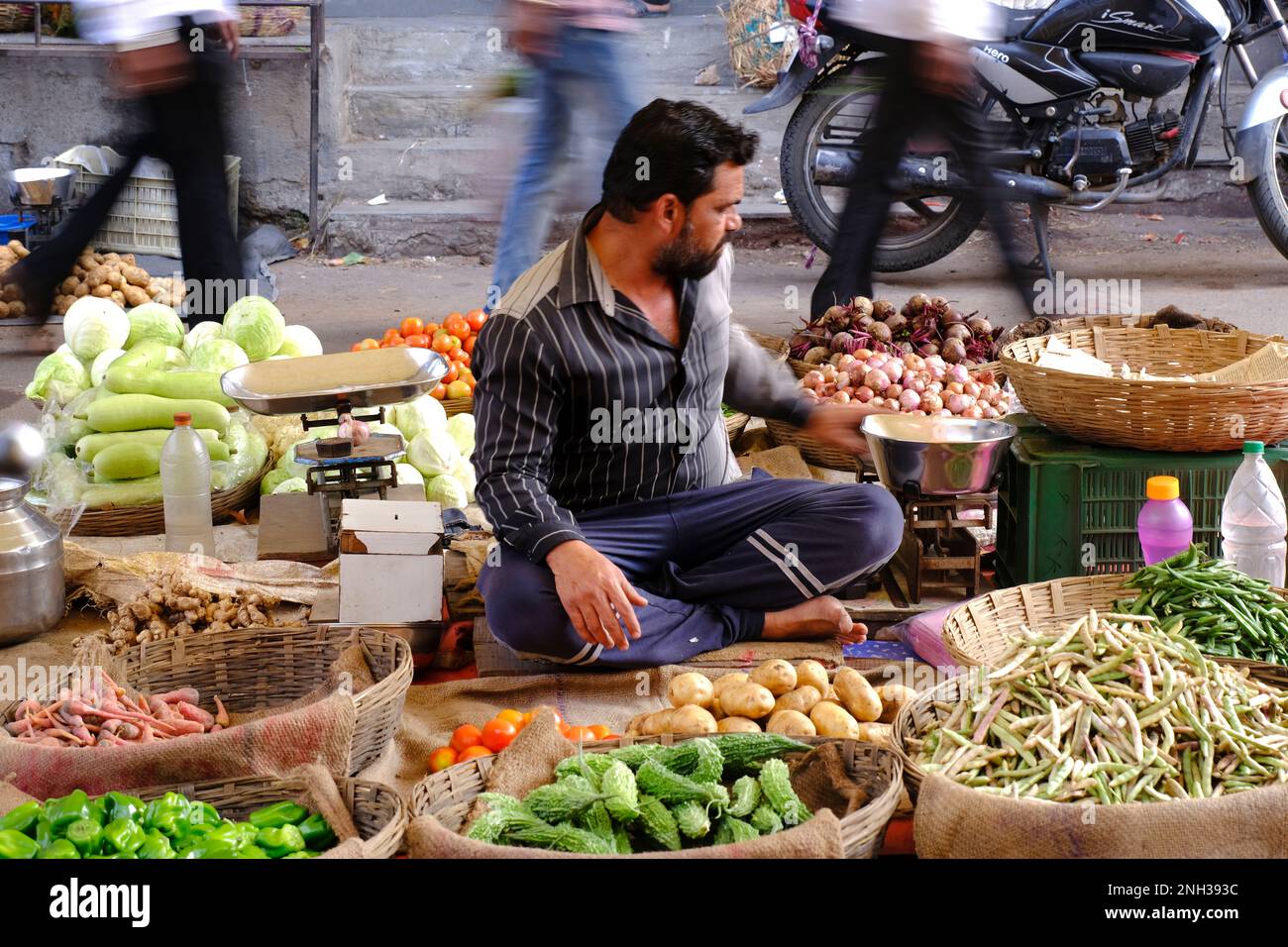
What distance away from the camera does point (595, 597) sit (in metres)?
2.80

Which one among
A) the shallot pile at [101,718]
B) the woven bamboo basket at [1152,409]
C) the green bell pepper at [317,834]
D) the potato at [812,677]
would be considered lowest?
the potato at [812,677]

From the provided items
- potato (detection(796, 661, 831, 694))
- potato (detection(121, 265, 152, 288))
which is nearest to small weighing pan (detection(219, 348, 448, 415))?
potato (detection(796, 661, 831, 694))

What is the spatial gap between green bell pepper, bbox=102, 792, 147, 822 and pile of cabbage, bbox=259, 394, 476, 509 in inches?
81.0

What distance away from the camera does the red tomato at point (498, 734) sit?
2660 mm

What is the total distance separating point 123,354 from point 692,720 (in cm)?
278

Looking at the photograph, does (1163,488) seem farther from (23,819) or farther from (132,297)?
(132,297)

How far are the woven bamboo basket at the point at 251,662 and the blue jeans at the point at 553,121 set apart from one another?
2.56 meters

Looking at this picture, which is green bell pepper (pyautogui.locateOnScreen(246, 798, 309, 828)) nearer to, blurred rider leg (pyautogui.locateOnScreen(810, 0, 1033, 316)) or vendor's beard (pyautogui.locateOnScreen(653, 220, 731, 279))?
vendor's beard (pyautogui.locateOnScreen(653, 220, 731, 279))

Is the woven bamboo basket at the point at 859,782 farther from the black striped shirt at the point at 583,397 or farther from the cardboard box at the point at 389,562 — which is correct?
the cardboard box at the point at 389,562

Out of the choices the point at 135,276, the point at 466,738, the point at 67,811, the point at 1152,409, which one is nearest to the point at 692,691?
the point at 466,738

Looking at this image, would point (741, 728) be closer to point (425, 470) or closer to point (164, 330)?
point (425, 470)

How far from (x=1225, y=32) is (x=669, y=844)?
5563mm

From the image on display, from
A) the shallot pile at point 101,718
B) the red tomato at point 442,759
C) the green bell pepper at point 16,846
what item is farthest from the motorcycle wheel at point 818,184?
the green bell pepper at point 16,846

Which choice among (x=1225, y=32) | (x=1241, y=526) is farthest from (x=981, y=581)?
(x=1225, y=32)
